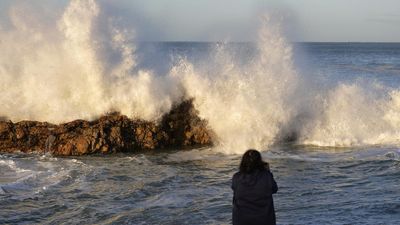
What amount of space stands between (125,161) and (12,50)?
5362mm

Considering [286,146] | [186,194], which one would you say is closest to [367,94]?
[286,146]

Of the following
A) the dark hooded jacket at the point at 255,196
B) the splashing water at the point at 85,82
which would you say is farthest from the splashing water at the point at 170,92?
the dark hooded jacket at the point at 255,196

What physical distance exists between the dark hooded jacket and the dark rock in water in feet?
22.5

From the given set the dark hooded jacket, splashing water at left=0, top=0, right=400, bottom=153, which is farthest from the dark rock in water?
the dark hooded jacket

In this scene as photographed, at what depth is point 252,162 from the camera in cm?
450

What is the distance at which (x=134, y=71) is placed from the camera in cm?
1283

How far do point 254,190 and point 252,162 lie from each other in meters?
0.23

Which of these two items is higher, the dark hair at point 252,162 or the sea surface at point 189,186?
the dark hair at point 252,162

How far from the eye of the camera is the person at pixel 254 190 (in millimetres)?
4523

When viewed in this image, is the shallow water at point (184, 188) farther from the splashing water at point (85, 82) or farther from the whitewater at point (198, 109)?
the splashing water at point (85, 82)

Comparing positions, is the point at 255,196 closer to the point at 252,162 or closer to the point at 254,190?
the point at 254,190

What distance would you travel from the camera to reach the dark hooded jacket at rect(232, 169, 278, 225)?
4.54 metres

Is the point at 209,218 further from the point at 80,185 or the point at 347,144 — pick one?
the point at 347,144

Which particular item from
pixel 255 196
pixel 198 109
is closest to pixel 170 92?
pixel 198 109
